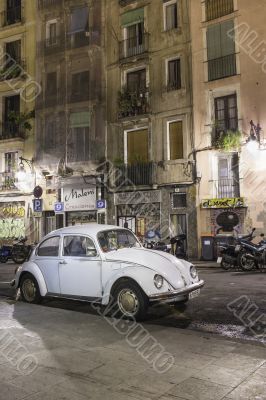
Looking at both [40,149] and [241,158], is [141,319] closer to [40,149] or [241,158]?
[241,158]

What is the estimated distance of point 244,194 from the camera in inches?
755

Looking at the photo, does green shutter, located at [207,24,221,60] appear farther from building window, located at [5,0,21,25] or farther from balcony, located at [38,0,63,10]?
building window, located at [5,0,21,25]

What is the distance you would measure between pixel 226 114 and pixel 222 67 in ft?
7.39

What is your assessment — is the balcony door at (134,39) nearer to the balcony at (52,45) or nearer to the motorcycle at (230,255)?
the balcony at (52,45)

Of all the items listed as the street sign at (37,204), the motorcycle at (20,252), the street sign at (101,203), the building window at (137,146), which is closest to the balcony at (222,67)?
the building window at (137,146)

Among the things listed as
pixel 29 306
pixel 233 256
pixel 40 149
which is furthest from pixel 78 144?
pixel 29 306

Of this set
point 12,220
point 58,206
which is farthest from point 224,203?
point 12,220

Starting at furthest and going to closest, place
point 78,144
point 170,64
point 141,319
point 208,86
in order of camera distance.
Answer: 1. point 78,144
2. point 170,64
3. point 208,86
4. point 141,319

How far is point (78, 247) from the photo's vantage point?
8172 millimetres

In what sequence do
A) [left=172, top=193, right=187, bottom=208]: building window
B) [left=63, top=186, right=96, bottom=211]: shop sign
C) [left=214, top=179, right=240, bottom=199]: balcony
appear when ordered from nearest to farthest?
1. [left=214, top=179, right=240, bottom=199]: balcony
2. [left=172, top=193, right=187, bottom=208]: building window
3. [left=63, top=186, right=96, bottom=211]: shop sign

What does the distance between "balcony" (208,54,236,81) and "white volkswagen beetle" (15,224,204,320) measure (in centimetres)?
1402

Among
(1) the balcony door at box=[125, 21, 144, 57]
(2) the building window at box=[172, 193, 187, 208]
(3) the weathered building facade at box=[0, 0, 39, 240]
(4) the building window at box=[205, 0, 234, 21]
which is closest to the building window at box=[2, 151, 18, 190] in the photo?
(3) the weathered building facade at box=[0, 0, 39, 240]

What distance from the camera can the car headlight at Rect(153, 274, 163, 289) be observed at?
6.88 meters

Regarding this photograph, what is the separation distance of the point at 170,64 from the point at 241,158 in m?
6.81
